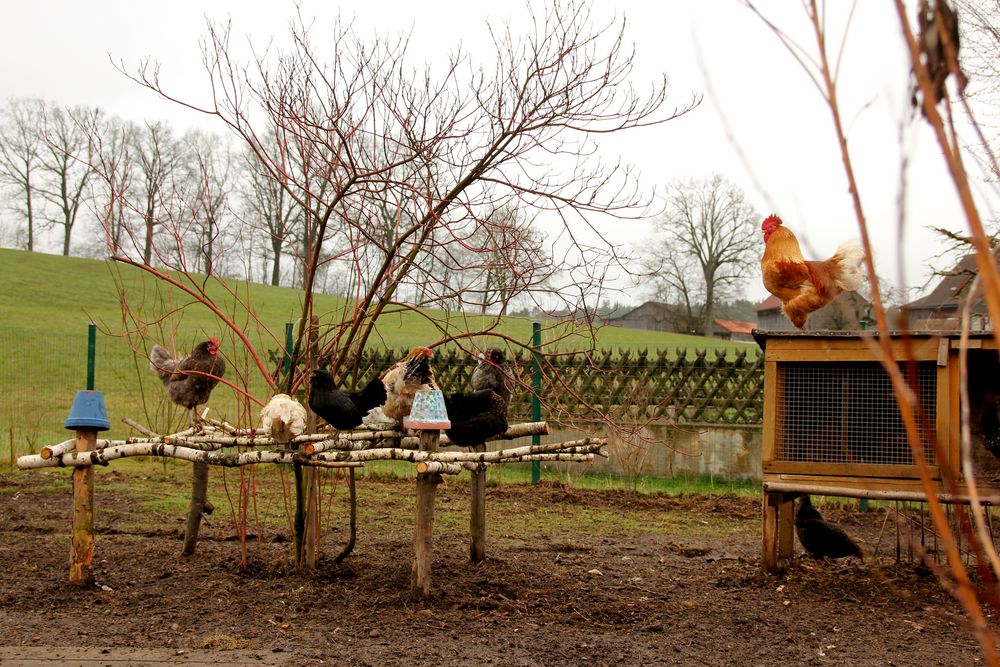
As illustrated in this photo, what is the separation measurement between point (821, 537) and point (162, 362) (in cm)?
458

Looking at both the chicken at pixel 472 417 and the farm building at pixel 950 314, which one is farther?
the chicken at pixel 472 417

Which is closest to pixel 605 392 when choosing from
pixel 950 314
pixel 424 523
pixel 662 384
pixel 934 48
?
pixel 662 384

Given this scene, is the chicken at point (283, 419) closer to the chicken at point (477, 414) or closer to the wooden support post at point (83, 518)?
the chicken at point (477, 414)

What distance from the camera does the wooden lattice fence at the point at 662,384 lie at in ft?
36.2

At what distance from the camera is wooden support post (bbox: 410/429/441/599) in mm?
4699

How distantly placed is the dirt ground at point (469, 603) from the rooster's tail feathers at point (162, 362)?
1.20m

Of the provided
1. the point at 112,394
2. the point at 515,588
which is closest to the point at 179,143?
the point at 515,588

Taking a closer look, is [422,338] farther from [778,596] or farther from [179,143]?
[778,596]

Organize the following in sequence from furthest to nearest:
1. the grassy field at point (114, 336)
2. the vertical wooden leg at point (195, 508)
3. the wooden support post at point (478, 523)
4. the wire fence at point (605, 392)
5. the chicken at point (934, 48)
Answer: the wire fence at point (605, 392)
the grassy field at point (114, 336)
the wooden support post at point (478, 523)
the vertical wooden leg at point (195, 508)
the chicken at point (934, 48)

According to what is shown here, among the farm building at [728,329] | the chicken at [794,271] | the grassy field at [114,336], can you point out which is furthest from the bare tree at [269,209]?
the farm building at [728,329]

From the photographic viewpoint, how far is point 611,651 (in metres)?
4.06

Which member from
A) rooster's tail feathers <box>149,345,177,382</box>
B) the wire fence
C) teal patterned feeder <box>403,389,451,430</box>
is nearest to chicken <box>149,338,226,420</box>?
rooster's tail feathers <box>149,345,177,382</box>

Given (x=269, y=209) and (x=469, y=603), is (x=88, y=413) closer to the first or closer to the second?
(x=469, y=603)

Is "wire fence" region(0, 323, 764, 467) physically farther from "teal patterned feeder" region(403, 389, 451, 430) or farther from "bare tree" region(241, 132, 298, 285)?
"teal patterned feeder" region(403, 389, 451, 430)
